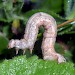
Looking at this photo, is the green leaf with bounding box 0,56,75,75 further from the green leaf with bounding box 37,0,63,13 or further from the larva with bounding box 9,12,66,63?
the green leaf with bounding box 37,0,63,13

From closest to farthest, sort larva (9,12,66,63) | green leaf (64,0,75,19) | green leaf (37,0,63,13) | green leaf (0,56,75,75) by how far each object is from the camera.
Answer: green leaf (0,56,75,75)
larva (9,12,66,63)
green leaf (64,0,75,19)
green leaf (37,0,63,13)

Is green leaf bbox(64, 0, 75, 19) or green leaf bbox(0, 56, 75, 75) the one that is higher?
green leaf bbox(64, 0, 75, 19)

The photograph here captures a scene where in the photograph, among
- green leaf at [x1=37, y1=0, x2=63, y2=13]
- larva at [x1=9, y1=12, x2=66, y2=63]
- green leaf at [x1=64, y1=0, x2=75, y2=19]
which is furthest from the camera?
green leaf at [x1=37, y1=0, x2=63, y2=13]

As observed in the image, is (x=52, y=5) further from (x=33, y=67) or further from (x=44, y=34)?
(x=33, y=67)

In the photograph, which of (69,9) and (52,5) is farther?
(52,5)

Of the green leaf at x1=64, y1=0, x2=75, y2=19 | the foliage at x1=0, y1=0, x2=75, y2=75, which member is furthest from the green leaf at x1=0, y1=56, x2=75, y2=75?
the green leaf at x1=64, y1=0, x2=75, y2=19

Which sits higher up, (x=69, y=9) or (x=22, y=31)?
(x=69, y=9)

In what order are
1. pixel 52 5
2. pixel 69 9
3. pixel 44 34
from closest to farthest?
pixel 44 34
pixel 69 9
pixel 52 5

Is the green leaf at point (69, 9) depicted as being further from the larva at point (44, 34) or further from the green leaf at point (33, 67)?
the green leaf at point (33, 67)

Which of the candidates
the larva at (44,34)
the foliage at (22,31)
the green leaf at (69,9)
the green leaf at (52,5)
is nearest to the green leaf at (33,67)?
the foliage at (22,31)

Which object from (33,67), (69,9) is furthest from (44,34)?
(33,67)
